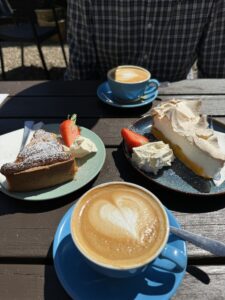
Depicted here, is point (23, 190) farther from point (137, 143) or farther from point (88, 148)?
point (137, 143)

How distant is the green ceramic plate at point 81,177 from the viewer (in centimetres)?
81

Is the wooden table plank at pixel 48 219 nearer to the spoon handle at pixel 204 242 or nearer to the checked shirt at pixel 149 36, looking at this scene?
the spoon handle at pixel 204 242

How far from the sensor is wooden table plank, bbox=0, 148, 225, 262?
0.71 m

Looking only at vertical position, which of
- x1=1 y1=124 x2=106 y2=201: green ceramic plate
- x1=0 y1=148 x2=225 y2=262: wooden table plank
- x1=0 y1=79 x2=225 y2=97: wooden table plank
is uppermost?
x1=0 y1=79 x2=225 y2=97: wooden table plank

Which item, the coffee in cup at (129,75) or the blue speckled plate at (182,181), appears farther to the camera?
the coffee in cup at (129,75)

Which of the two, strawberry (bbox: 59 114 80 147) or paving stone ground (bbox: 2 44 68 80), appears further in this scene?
paving stone ground (bbox: 2 44 68 80)

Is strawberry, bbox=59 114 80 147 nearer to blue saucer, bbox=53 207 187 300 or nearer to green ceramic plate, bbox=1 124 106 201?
green ceramic plate, bbox=1 124 106 201

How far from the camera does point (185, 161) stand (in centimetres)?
93

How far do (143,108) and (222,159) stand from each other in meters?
0.49

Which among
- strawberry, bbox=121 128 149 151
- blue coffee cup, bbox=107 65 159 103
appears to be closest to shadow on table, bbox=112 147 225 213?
strawberry, bbox=121 128 149 151

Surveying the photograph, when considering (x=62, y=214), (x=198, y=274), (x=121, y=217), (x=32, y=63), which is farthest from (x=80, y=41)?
(x=32, y=63)

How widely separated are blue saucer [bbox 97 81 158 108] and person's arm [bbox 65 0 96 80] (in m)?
0.50

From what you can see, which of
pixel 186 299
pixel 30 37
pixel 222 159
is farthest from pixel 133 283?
pixel 30 37

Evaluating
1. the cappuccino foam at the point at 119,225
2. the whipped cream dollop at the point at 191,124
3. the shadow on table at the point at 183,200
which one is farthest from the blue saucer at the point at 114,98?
the cappuccino foam at the point at 119,225
